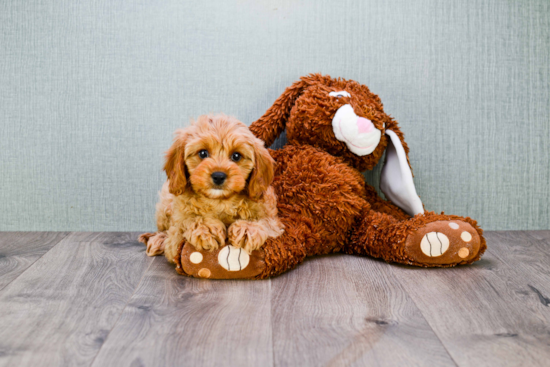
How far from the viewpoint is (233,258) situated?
139 cm

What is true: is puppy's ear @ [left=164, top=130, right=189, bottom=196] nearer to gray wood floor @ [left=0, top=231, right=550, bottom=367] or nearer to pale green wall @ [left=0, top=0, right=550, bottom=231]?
gray wood floor @ [left=0, top=231, right=550, bottom=367]

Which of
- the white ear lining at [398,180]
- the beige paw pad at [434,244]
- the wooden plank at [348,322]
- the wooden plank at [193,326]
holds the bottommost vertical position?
the wooden plank at [348,322]

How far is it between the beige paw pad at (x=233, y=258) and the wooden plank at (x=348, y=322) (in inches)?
4.8

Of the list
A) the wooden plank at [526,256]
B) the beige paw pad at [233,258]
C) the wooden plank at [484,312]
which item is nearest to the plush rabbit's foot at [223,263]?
the beige paw pad at [233,258]

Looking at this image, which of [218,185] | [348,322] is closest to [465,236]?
[348,322]

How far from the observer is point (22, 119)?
76.6 inches

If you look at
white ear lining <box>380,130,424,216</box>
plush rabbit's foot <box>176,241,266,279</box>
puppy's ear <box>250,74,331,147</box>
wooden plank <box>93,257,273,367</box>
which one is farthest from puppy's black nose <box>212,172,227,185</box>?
white ear lining <box>380,130,424,216</box>

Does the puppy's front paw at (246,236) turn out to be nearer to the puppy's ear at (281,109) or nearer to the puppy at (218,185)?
the puppy at (218,185)

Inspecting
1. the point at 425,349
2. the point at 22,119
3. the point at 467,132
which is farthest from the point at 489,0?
the point at 22,119

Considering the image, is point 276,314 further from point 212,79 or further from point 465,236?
point 212,79

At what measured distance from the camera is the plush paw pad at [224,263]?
4.57ft

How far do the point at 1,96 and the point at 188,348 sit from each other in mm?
1547

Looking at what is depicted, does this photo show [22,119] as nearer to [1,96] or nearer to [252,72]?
[1,96]

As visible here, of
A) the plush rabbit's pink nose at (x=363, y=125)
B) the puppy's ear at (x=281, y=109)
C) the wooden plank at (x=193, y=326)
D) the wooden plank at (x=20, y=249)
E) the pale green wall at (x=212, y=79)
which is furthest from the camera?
the pale green wall at (x=212, y=79)
